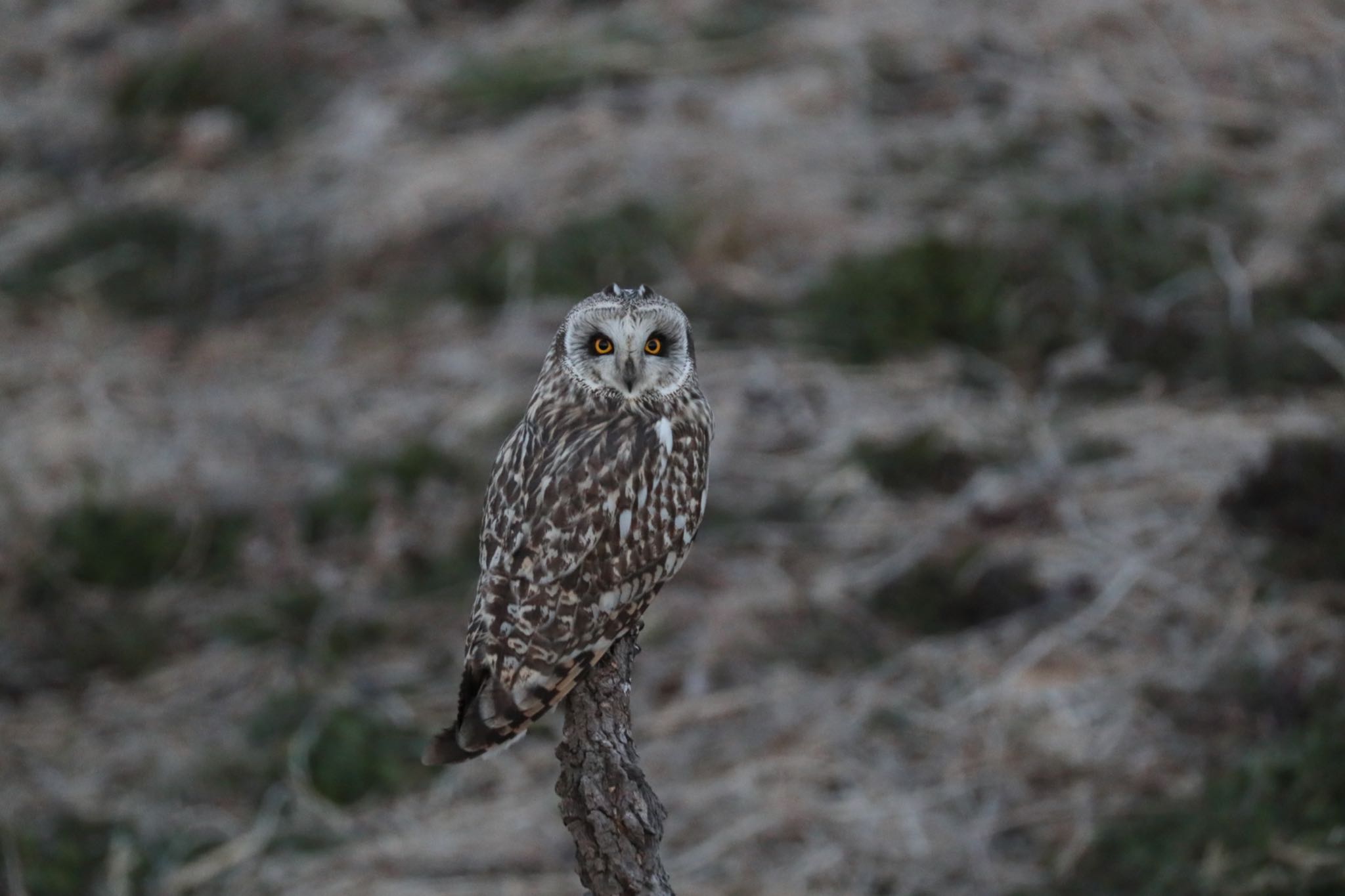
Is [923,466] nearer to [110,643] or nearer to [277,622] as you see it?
[277,622]

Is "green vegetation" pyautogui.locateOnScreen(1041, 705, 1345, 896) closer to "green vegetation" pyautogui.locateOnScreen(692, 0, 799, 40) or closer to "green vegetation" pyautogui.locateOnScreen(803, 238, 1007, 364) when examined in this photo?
"green vegetation" pyautogui.locateOnScreen(803, 238, 1007, 364)

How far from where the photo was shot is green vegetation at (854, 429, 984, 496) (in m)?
6.96

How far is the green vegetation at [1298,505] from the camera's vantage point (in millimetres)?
5973

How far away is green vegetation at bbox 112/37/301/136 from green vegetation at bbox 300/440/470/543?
140 inches

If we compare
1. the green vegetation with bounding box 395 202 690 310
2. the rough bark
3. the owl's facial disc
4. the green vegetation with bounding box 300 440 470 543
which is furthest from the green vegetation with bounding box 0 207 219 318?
the rough bark

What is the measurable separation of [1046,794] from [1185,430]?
1.92 m

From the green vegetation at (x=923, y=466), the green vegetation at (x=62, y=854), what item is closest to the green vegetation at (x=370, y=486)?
the green vegetation at (x=62, y=854)

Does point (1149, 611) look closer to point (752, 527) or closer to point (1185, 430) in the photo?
point (1185, 430)

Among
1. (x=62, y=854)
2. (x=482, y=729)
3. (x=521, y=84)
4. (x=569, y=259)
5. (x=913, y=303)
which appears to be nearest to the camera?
(x=482, y=729)

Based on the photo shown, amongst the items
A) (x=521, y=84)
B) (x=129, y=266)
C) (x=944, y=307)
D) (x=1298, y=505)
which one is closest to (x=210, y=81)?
(x=129, y=266)

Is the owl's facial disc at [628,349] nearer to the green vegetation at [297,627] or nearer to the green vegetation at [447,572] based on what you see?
the green vegetation at [447,572]

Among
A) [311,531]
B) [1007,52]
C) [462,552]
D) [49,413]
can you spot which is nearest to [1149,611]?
[462,552]

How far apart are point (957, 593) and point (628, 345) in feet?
10.7

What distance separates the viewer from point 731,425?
746cm
